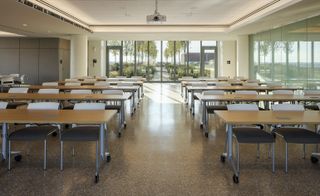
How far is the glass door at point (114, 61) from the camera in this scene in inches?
882

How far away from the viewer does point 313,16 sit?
10.5 m

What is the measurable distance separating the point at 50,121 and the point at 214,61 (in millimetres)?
19271

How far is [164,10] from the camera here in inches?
451

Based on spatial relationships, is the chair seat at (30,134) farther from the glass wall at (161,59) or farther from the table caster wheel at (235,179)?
the glass wall at (161,59)

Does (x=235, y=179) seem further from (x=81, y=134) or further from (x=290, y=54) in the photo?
(x=290, y=54)

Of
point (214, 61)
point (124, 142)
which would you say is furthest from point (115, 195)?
point (214, 61)

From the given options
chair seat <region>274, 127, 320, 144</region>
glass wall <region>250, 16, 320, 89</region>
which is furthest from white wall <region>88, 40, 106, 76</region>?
chair seat <region>274, 127, 320, 144</region>

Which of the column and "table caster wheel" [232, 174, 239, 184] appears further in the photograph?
the column

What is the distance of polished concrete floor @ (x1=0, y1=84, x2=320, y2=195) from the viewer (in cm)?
373

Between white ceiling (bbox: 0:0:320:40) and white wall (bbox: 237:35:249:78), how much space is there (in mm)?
1508

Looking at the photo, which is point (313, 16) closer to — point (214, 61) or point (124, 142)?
point (124, 142)

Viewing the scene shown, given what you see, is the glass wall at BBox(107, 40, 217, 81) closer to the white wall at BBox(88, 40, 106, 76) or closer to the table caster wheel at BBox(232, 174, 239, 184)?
the white wall at BBox(88, 40, 106, 76)

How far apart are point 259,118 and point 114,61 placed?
19.0 meters

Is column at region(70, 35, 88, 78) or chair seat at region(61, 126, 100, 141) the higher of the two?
column at region(70, 35, 88, 78)
